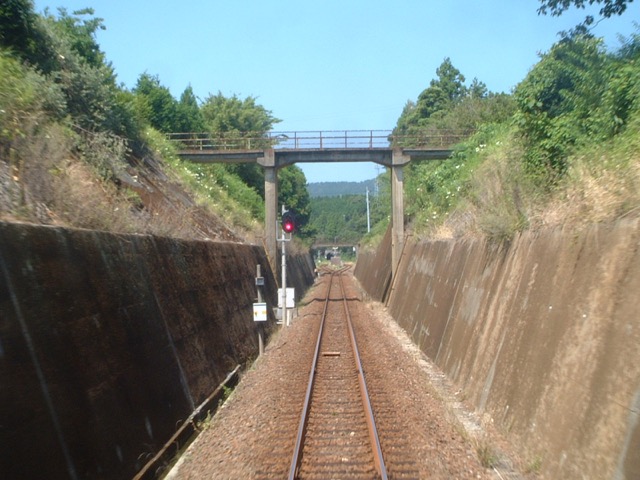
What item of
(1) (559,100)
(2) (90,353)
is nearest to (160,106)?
(1) (559,100)

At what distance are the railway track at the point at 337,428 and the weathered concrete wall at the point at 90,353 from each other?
72.0 inches

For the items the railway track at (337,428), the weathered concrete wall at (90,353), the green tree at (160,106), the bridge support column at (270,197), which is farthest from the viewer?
the green tree at (160,106)

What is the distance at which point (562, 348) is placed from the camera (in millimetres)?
6824

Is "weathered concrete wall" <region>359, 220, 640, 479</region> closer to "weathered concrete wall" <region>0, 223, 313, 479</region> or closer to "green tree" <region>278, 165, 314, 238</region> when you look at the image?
"weathered concrete wall" <region>0, 223, 313, 479</region>

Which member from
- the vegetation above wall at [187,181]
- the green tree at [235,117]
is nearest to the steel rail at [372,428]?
the vegetation above wall at [187,181]

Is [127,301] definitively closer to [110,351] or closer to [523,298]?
[110,351]

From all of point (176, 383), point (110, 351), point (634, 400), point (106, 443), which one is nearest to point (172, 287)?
point (176, 383)

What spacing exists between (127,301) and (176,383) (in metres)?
1.74

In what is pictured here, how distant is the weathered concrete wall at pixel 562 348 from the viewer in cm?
538

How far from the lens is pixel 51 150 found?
31.5ft

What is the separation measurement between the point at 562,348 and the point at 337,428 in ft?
11.5

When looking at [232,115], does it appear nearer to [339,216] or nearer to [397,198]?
[397,198]

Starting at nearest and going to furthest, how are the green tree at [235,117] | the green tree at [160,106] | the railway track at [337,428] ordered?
the railway track at [337,428]
the green tree at [160,106]
the green tree at [235,117]

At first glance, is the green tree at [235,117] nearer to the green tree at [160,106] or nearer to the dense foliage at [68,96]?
the green tree at [160,106]
